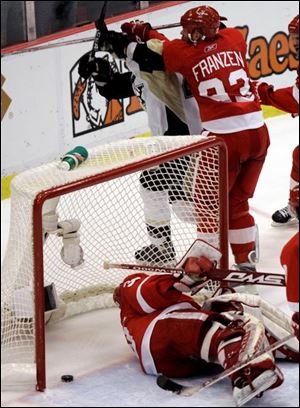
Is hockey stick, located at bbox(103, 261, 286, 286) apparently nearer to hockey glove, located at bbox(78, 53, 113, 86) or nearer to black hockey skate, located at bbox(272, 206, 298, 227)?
hockey glove, located at bbox(78, 53, 113, 86)

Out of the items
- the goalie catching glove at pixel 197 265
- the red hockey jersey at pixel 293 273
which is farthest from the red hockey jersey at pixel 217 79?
the red hockey jersey at pixel 293 273

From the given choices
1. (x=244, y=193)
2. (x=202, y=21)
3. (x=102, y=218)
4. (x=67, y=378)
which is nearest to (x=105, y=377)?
(x=67, y=378)

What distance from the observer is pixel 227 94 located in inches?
180

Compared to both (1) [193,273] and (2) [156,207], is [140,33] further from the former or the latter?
(1) [193,273]

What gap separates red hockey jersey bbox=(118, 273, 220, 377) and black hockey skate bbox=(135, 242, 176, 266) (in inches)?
18.7

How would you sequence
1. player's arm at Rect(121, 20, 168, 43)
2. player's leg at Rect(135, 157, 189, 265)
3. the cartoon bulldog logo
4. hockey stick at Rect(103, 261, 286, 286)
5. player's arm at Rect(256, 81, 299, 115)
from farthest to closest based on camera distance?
the cartoon bulldog logo, player's arm at Rect(121, 20, 168, 43), player's arm at Rect(256, 81, 299, 115), player's leg at Rect(135, 157, 189, 265), hockey stick at Rect(103, 261, 286, 286)

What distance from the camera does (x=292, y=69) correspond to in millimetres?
6988

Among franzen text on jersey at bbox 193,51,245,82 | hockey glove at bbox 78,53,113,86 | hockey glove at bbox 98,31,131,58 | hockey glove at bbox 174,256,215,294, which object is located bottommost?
hockey glove at bbox 174,256,215,294

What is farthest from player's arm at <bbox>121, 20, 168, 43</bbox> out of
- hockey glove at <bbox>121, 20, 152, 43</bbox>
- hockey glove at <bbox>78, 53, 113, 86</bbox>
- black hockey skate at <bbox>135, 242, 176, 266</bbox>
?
black hockey skate at <bbox>135, 242, 176, 266</bbox>


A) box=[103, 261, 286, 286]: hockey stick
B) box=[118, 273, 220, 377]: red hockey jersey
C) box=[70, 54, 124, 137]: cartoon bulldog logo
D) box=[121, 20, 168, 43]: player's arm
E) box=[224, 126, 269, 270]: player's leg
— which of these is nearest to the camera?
box=[118, 273, 220, 377]: red hockey jersey

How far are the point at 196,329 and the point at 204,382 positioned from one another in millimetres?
144

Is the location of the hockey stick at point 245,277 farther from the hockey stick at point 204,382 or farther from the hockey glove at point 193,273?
the hockey stick at point 204,382

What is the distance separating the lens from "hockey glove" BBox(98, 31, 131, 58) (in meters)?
4.72

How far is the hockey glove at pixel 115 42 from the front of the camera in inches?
186
